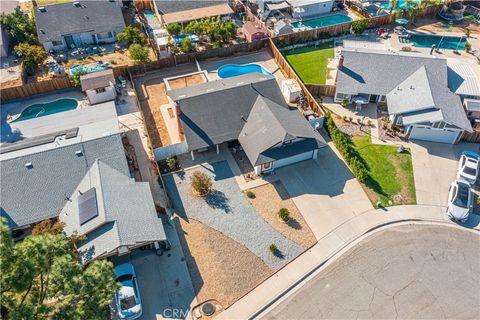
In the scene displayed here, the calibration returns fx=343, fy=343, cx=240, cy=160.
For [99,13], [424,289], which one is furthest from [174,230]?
[99,13]

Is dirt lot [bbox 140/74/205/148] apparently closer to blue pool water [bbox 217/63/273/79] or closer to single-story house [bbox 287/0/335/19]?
blue pool water [bbox 217/63/273/79]

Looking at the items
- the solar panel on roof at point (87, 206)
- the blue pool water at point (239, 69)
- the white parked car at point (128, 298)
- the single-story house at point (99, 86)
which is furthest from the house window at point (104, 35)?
the white parked car at point (128, 298)

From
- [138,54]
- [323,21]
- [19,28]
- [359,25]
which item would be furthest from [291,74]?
[19,28]

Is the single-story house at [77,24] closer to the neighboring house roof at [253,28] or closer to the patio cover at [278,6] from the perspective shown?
the neighboring house roof at [253,28]

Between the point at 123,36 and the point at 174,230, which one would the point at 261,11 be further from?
the point at 174,230

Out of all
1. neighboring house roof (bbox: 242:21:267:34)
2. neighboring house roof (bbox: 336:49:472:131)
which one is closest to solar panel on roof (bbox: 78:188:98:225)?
neighboring house roof (bbox: 336:49:472:131)

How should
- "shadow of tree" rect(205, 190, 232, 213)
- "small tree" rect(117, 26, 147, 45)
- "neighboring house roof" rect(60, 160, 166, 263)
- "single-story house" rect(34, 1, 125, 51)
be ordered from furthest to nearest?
1. "small tree" rect(117, 26, 147, 45)
2. "single-story house" rect(34, 1, 125, 51)
3. "shadow of tree" rect(205, 190, 232, 213)
4. "neighboring house roof" rect(60, 160, 166, 263)

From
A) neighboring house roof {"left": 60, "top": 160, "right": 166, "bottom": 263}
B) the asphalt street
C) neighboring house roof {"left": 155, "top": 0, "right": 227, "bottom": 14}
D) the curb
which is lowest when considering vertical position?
the asphalt street
